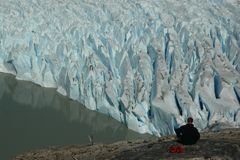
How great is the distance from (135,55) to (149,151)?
12.7 metres

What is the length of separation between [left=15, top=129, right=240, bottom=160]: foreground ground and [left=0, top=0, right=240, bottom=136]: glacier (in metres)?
9.08

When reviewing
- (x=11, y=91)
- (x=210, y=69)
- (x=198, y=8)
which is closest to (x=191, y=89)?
(x=210, y=69)

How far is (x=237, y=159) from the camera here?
5648mm

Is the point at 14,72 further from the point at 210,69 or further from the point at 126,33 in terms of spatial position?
the point at 210,69

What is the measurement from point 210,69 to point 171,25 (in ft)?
9.67

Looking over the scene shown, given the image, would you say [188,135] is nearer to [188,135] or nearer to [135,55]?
[188,135]

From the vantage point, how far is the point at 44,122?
17422 mm

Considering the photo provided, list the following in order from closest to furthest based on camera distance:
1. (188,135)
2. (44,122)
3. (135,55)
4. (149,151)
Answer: (188,135), (149,151), (44,122), (135,55)

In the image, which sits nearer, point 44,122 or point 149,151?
point 149,151

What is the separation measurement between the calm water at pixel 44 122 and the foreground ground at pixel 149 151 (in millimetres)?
6983

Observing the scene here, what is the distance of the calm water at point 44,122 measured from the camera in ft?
51.9

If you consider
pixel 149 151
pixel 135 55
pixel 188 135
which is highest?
pixel 135 55

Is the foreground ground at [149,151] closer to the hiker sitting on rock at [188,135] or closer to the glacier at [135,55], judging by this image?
the hiker sitting on rock at [188,135]

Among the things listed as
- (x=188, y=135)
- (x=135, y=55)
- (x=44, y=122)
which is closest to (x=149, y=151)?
(x=188, y=135)
